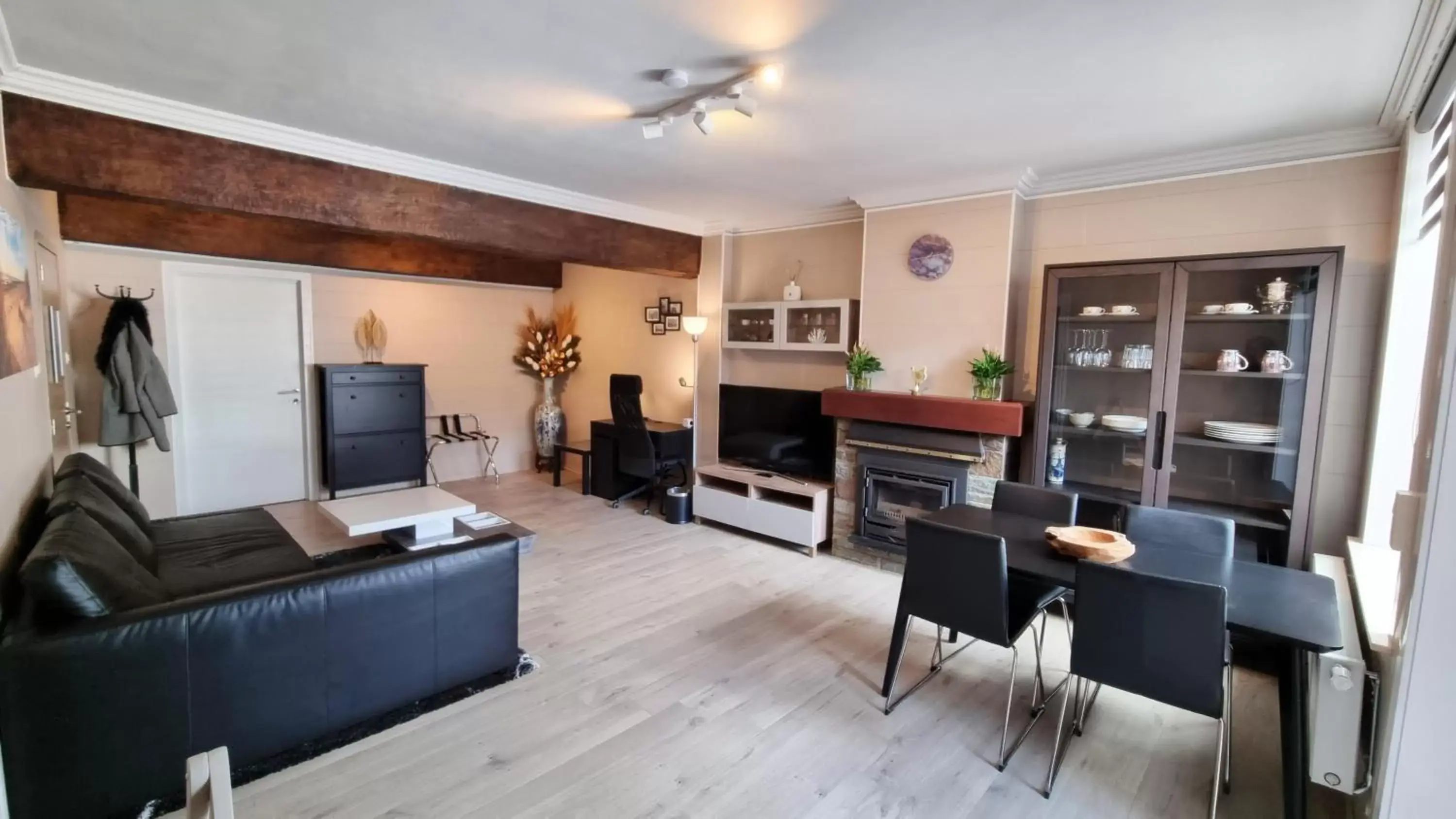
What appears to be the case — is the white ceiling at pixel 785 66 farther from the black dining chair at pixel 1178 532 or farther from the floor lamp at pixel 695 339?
the floor lamp at pixel 695 339

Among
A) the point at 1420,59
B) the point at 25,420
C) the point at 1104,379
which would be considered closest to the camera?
the point at 1420,59

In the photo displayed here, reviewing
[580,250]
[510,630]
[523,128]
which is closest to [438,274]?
[580,250]

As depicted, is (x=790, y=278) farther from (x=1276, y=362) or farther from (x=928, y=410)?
(x=1276, y=362)

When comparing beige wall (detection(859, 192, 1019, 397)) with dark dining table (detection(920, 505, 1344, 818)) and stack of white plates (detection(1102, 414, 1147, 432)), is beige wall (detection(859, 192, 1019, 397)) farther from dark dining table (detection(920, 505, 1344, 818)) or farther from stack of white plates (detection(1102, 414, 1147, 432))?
dark dining table (detection(920, 505, 1344, 818))

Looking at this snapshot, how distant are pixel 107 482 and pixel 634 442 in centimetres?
318

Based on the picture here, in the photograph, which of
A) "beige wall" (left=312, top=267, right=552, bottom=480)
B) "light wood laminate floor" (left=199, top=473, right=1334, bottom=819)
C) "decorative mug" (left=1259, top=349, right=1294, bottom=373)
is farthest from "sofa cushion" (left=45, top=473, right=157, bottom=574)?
"decorative mug" (left=1259, top=349, right=1294, bottom=373)

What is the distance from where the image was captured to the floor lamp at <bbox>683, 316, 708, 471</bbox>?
5.22 meters

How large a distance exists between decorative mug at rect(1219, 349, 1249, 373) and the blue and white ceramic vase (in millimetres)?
5554

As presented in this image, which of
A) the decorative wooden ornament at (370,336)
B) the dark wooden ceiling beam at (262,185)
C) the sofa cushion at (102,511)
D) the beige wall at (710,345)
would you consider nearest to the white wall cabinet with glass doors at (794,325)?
the beige wall at (710,345)

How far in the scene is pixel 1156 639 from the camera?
6.15 feet

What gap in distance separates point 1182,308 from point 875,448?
5.93 feet

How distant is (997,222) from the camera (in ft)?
12.0

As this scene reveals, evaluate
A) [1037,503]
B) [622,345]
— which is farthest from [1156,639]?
[622,345]

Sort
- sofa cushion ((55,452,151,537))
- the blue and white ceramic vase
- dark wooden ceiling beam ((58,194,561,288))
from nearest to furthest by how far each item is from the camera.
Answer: sofa cushion ((55,452,151,537)) < dark wooden ceiling beam ((58,194,561,288)) < the blue and white ceramic vase
